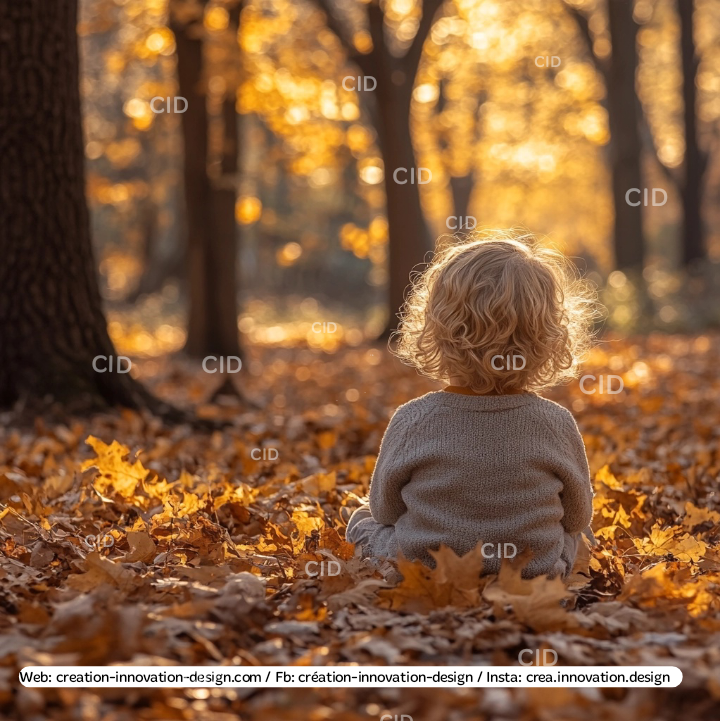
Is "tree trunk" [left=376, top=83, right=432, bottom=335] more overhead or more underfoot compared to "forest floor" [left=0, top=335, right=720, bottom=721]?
more overhead

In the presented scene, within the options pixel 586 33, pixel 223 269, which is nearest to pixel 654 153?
pixel 586 33

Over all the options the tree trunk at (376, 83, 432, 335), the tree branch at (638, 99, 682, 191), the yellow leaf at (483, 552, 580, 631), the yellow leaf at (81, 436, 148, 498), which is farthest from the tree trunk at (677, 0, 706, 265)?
the yellow leaf at (483, 552, 580, 631)

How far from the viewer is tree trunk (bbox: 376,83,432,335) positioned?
41.2 feet

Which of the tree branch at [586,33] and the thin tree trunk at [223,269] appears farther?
the tree branch at [586,33]

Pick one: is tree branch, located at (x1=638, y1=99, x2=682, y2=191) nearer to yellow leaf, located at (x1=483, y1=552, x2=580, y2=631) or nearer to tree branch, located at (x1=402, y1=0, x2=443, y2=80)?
tree branch, located at (x1=402, y1=0, x2=443, y2=80)

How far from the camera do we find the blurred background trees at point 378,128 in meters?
11.9

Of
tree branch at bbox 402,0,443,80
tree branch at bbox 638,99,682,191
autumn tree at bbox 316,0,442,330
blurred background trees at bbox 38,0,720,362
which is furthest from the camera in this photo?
tree branch at bbox 638,99,682,191

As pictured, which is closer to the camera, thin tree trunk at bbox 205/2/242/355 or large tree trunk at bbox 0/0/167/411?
large tree trunk at bbox 0/0/167/411

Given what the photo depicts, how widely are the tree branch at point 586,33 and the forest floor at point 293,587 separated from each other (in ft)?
46.2

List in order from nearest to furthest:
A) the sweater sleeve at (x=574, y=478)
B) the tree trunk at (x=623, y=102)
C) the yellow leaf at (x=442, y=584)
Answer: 1. the yellow leaf at (x=442, y=584)
2. the sweater sleeve at (x=574, y=478)
3. the tree trunk at (x=623, y=102)

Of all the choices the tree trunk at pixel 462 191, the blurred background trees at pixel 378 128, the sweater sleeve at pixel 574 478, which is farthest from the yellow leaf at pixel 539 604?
the tree trunk at pixel 462 191

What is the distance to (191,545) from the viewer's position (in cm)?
324

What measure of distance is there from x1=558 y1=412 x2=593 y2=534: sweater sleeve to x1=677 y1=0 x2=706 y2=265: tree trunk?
1646 centimetres

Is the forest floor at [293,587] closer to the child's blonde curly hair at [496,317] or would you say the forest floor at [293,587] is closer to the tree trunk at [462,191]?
the child's blonde curly hair at [496,317]
